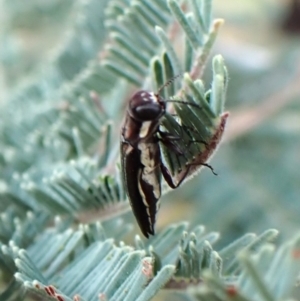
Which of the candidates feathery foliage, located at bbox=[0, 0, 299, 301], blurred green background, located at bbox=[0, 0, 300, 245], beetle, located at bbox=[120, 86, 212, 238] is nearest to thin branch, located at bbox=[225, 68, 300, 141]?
blurred green background, located at bbox=[0, 0, 300, 245]

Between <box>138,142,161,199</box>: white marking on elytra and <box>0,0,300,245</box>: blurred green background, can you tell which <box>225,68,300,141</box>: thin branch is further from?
<box>138,142,161,199</box>: white marking on elytra

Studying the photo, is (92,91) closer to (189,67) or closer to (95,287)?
(189,67)

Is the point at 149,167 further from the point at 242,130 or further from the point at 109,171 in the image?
the point at 242,130

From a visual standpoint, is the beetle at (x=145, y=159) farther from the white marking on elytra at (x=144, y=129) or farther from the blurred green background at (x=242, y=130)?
the blurred green background at (x=242, y=130)

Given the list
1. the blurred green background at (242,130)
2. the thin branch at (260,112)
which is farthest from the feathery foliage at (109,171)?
the thin branch at (260,112)

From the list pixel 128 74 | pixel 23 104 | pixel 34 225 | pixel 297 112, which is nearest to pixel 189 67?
pixel 128 74
